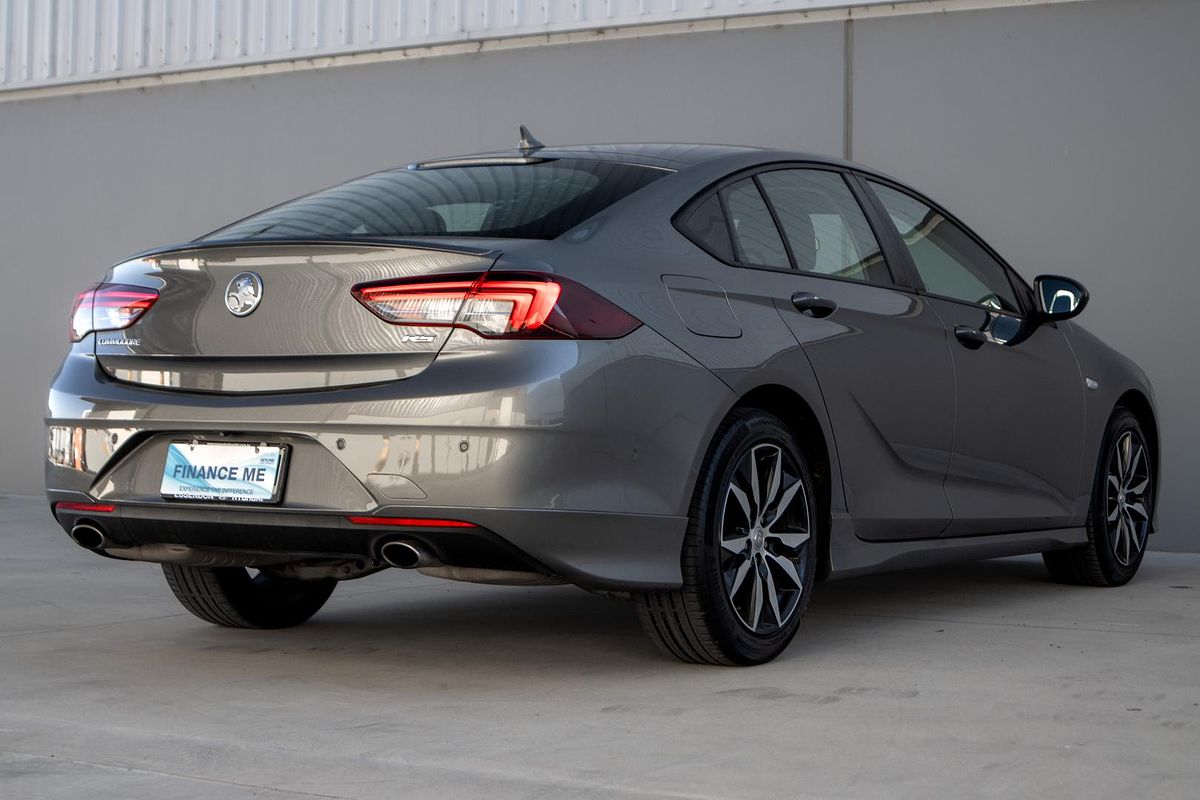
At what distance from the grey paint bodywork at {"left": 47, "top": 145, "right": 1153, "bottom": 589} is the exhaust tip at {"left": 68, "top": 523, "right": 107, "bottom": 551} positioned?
99mm

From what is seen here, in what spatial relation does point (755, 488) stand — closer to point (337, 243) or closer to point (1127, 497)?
point (337, 243)

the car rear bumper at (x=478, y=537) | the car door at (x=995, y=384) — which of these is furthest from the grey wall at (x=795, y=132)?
the car rear bumper at (x=478, y=537)

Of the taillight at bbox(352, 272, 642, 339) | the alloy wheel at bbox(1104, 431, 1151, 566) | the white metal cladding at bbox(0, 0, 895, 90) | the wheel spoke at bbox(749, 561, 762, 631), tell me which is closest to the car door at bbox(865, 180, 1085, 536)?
the alloy wheel at bbox(1104, 431, 1151, 566)

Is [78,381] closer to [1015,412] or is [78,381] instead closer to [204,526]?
[204,526]

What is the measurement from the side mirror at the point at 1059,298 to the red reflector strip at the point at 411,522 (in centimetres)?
306

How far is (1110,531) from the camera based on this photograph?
6.40 metres

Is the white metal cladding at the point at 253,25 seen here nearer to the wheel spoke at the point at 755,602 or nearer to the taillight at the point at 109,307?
the wheel spoke at the point at 755,602

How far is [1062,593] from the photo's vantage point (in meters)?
6.29

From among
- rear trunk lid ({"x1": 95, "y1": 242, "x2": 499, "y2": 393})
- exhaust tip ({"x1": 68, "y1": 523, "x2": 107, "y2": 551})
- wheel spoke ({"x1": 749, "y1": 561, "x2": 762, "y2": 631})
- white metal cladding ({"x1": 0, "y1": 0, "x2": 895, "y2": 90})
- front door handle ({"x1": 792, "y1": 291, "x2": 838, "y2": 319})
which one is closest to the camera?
rear trunk lid ({"x1": 95, "y1": 242, "x2": 499, "y2": 393})

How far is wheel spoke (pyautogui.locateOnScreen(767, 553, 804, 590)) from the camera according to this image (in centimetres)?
443

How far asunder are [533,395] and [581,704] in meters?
0.77

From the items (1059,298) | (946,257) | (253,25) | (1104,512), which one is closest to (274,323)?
(946,257)

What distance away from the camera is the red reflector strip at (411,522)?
372 centimetres

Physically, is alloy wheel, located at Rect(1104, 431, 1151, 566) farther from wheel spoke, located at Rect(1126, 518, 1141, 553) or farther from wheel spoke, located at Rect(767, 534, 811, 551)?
wheel spoke, located at Rect(767, 534, 811, 551)
